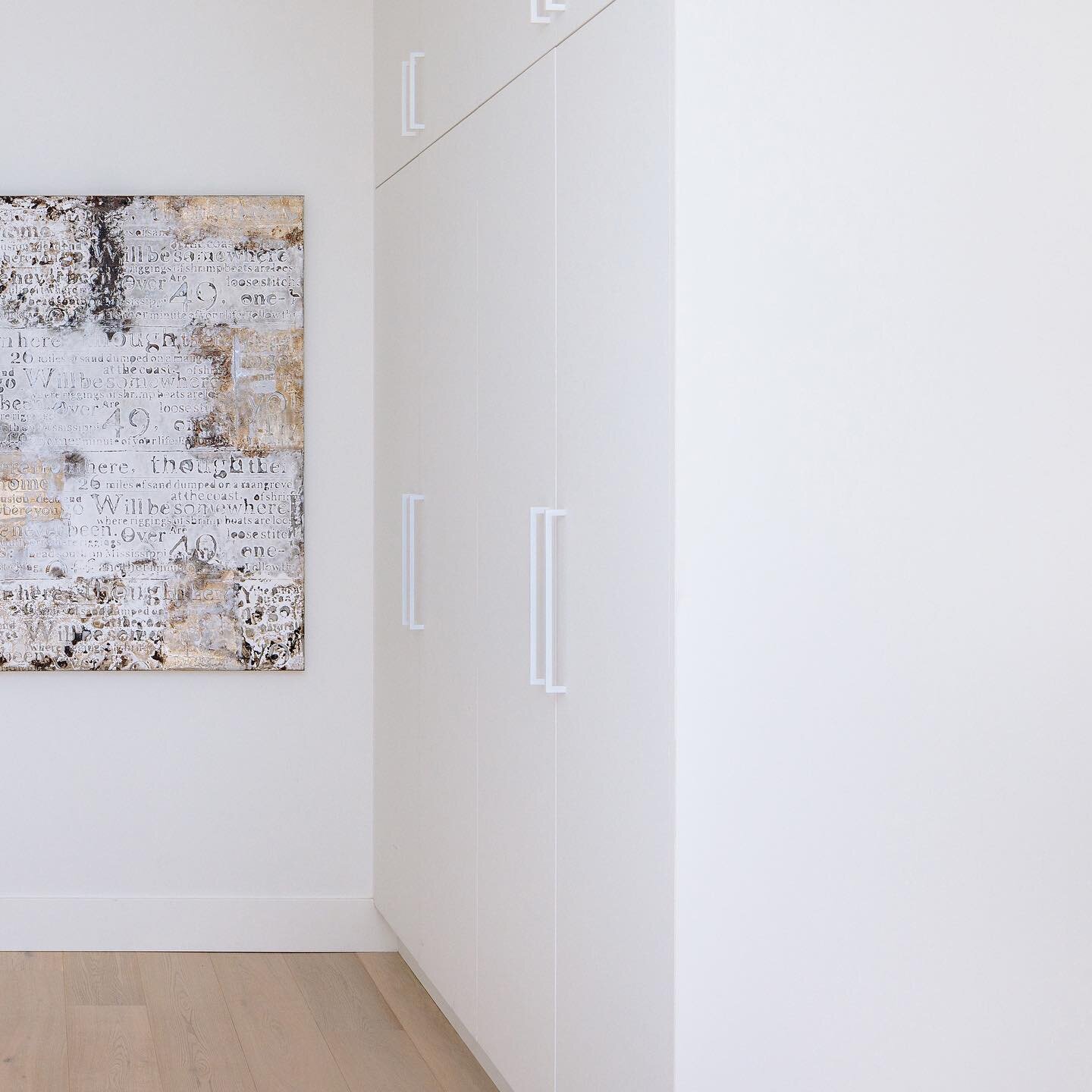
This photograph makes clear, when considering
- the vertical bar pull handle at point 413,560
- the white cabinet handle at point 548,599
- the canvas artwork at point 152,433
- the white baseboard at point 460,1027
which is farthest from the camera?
the canvas artwork at point 152,433

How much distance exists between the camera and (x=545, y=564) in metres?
2.03

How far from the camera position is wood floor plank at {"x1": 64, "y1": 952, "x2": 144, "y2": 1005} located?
3.08 meters

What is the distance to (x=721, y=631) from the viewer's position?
1.61m

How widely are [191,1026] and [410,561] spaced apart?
3.69 ft

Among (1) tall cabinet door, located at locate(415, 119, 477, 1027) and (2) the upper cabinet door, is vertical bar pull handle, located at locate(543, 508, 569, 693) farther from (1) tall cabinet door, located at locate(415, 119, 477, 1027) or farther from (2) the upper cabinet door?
(2) the upper cabinet door

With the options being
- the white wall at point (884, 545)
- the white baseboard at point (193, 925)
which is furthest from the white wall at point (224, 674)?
the white wall at point (884, 545)

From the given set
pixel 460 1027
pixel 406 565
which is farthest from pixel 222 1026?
pixel 406 565

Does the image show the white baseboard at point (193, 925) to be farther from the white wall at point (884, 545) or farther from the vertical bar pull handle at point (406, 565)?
the white wall at point (884, 545)

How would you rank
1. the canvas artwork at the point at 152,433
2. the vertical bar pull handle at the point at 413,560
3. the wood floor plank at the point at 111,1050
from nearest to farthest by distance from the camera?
the wood floor plank at the point at 111,1050 < the vertical bar pull handle at the point at 413,560 < the canvas artwork at the point at 152,433

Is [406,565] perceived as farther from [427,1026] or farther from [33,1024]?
[33,1024]

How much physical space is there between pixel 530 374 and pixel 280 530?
146cm

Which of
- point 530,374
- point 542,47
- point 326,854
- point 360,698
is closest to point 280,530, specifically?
point 360,698

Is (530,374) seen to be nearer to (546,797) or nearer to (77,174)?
(546,797)

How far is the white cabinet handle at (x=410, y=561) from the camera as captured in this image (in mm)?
2939
